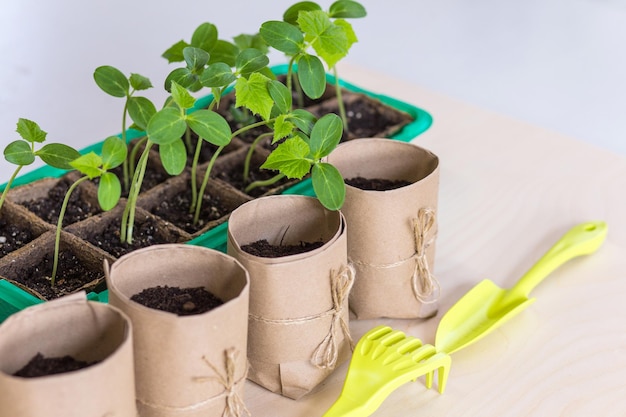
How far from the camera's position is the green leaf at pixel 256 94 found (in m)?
1.05

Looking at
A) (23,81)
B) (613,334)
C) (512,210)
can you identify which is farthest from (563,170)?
(23,81)

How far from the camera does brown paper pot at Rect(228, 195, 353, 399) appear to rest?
97cm

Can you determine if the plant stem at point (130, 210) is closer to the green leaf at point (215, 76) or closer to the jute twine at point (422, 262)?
the green leaf at point (215, 76)

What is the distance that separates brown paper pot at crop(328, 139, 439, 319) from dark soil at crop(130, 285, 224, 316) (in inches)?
9.2

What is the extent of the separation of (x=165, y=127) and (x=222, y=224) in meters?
0.27

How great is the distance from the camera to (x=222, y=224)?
3.88ft

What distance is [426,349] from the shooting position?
1075 mm

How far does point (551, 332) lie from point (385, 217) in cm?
30

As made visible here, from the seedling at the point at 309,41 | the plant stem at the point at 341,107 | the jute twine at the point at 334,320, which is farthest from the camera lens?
the plant stem at the point at 341,107

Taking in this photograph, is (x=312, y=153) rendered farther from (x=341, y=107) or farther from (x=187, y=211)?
(x=341, y=107)

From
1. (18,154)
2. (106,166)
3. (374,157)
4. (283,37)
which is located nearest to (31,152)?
(18,154)

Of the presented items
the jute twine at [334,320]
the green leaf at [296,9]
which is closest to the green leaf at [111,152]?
the jute twine at [334,320]

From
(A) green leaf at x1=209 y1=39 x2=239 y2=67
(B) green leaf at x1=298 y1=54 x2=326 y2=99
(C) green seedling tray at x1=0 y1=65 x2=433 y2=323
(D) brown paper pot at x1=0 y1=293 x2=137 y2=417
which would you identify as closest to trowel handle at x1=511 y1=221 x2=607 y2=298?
(C) green seedling tray at x1=0 y1=65 x2=433 y2=323

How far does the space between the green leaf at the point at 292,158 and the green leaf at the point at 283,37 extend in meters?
0.13
